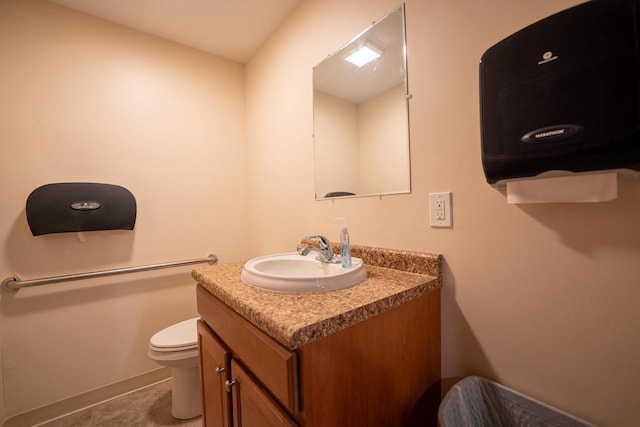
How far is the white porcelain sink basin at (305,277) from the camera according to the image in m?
0.76

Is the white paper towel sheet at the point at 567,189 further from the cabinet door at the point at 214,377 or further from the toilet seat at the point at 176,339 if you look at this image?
the toilet seat at the point at 176,339

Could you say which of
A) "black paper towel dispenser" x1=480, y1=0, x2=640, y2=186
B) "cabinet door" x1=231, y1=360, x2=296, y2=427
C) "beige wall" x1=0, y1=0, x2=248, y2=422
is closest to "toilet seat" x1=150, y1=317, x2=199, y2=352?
"beige wall" x1=0, y1=0, x2=248, y2=422

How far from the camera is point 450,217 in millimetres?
848

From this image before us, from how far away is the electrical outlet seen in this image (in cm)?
85

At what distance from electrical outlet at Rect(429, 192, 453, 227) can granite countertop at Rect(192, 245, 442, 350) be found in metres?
0.12

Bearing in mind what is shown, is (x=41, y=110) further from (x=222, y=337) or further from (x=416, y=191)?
(x=416, y=191)

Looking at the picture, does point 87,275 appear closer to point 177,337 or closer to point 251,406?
point 177,337

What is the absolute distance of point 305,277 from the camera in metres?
0.76

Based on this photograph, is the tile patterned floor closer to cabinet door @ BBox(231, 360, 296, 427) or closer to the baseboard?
the baseboard

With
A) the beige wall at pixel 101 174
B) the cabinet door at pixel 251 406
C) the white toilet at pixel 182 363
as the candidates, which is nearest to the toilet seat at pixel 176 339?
the white toilet at pixel 182 363

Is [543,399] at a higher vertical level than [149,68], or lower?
lower

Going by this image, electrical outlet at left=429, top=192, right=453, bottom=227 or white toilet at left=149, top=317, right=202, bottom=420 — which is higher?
electrical outlet at left=429, top=192, right=453, bottom=227

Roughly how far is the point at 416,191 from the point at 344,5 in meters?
0.98

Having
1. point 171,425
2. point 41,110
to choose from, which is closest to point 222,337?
point 171,425
